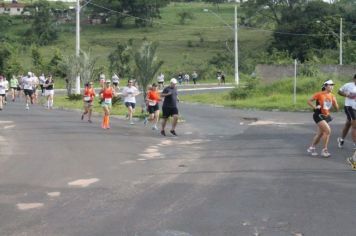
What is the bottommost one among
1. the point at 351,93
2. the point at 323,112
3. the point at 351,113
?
the point at 351,113

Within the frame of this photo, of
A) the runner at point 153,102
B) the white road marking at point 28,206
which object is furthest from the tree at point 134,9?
the white road marking at point 28,206

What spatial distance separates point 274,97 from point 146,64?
10802 millimetres

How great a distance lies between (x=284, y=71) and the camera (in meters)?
42.6

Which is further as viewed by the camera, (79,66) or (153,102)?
(79,66)

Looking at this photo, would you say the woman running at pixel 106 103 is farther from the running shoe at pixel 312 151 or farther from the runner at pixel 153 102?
the running shoe at pixel 312 151

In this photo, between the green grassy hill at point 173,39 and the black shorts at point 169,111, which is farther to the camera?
the green grassy hill at point 173,39

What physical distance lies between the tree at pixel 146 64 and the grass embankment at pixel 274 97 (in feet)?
24.4

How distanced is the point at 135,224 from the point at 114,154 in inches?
268

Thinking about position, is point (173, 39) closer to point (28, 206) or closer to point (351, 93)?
point (351, 93)

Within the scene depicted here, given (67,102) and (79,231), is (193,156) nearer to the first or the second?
(79,231)

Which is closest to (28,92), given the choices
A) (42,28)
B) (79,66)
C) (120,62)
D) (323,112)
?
(79,66)

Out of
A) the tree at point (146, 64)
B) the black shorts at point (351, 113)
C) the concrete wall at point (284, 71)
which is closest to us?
the black shorts at point (351, 113)

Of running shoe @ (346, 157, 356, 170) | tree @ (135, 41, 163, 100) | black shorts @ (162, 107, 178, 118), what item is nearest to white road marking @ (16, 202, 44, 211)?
running shoe @ (346, 157, 356, 170)

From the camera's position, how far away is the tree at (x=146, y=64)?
2600cm
